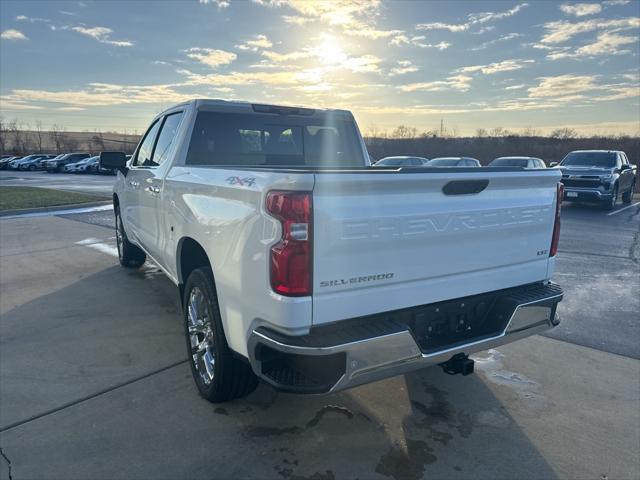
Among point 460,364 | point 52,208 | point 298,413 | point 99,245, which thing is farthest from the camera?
point 52,208

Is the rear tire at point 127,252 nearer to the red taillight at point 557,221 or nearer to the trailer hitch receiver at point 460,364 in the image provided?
the trailer hitch receiver at point 460,364

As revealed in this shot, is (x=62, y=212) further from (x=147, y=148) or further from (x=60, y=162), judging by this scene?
(x=60, y=162)

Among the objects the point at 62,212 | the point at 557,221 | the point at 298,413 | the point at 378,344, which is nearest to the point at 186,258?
the point at 298,413

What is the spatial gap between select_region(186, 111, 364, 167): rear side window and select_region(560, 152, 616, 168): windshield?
48.2 ft

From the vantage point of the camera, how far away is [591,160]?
55.2 feet

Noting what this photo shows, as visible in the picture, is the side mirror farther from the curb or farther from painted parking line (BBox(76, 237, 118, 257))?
the curb

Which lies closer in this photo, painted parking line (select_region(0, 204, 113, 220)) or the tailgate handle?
the tailgate handle

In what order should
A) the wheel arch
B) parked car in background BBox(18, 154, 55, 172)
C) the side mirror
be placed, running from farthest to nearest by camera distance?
parked car in background BBox(18, 154, 55, 172) < the side mirror < the wheel arch

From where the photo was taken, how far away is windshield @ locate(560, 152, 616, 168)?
16453mm

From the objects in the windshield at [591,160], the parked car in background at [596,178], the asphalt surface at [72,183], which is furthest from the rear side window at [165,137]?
the windshield at [591,160]

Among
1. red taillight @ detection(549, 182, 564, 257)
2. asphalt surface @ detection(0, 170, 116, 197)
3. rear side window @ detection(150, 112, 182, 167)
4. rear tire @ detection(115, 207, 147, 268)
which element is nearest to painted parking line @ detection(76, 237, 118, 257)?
rear tire @ detection(115, 207, 147, 268)

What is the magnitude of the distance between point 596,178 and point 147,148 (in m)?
14.8

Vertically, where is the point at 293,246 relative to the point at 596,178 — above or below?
above

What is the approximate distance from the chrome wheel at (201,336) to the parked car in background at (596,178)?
14031 mm
